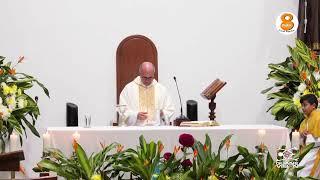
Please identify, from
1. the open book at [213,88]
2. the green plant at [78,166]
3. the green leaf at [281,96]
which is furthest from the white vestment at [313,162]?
the green plant at [78,166]

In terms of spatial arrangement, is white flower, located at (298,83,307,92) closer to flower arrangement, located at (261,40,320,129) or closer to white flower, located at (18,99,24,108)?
flower arrangement, located at (261,40,320,129)

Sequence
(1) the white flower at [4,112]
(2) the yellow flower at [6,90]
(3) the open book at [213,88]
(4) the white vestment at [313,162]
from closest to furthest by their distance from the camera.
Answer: (1) the white flower at [4,112]
(2) the yellow flower at [6,90]
(4) the white vestment at [313,162]
(3) the open book at [213,88]

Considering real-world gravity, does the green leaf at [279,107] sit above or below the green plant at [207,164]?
above

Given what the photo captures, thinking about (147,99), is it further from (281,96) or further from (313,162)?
(313,162)

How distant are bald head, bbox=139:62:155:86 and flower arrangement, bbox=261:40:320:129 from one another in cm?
174

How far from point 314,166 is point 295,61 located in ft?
6.93

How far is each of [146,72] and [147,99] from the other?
1.40 ft

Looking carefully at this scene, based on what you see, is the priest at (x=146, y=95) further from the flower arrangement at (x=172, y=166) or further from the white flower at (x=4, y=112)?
the flower arrangement at (x=172, y=166)

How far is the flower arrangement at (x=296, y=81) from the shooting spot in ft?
26.2

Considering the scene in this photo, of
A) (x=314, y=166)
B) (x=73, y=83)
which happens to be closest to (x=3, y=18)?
(x=73, y=83)

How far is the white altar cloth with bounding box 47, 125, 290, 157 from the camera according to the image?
5.52m

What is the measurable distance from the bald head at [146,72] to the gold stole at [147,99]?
3.5 inches

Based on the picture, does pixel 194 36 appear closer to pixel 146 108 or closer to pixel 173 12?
pixel 173 12

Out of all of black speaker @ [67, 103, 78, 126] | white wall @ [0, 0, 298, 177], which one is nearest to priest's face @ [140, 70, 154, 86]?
black speaker @ [67, 103, 78, 126]
